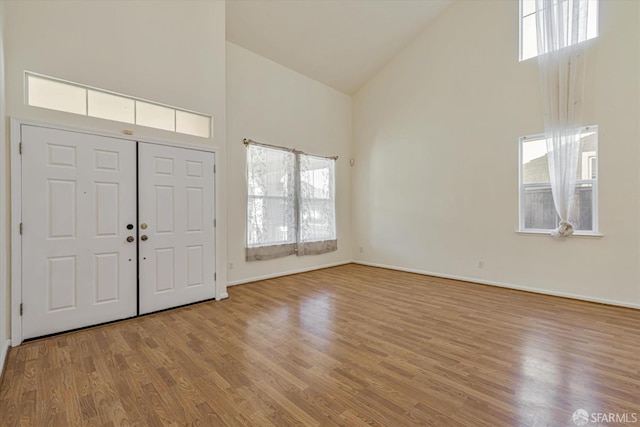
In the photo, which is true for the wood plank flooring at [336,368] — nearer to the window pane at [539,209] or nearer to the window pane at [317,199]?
the window pane at [539,209]

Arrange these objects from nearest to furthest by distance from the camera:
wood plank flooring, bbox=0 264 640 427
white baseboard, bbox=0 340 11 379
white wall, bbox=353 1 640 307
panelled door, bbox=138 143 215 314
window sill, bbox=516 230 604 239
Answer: wood plank flooring, bbox=0 264 640 427, white baseboard, bbox=0 340 11 379, panelled door, bbox=138 143 215 314, white wall, bbox=353 1 640 307, window sill, bbox=516 230 604 239

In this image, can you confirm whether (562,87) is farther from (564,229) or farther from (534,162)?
(564,229)

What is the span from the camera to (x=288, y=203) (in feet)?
18.9

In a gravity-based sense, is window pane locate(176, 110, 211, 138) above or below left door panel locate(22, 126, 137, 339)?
Answer: above

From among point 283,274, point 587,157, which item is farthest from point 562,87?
point 283,274

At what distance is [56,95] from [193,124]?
140 cm

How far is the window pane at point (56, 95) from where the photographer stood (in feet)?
9.71

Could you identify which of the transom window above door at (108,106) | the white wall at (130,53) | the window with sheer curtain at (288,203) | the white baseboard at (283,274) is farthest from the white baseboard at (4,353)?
the window with sheer curtain at (288,203)

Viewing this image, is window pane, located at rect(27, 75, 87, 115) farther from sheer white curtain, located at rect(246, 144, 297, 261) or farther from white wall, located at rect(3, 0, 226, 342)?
sheer white curtain, located at rect(246, 144, 297, 261)

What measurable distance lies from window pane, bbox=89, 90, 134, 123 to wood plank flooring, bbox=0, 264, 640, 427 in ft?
7.56

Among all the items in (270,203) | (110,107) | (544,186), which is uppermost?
(110,107)

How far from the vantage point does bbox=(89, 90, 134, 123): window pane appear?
3.29 meters

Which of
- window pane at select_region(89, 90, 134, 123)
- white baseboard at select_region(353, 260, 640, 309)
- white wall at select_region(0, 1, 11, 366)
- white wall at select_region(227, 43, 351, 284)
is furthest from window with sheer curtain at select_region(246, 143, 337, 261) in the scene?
white wall at select_region(0, 1, 11, 366)

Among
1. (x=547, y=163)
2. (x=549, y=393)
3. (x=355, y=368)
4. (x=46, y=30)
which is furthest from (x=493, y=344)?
(x=46, y=30)
